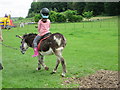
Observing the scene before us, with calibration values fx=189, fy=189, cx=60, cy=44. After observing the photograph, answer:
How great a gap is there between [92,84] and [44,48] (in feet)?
8.38

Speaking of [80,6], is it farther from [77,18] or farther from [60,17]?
[60,17]

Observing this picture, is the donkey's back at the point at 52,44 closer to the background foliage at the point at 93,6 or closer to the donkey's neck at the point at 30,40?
the donkey's neck at the point at 30,40

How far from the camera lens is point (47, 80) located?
7.34m

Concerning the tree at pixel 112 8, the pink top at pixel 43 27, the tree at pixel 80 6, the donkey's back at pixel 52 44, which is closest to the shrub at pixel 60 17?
the tree at pixel 112 8

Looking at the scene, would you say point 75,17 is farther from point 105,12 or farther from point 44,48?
point 44,48

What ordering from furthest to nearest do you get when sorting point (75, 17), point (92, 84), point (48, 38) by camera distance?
1. point (75, 17)
2. point (48, 38)
3. point (92, 84)

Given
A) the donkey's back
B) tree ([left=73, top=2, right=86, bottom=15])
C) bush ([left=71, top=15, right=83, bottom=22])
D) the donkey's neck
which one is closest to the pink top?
the donkey's back

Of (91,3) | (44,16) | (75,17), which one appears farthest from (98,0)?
(44,16)

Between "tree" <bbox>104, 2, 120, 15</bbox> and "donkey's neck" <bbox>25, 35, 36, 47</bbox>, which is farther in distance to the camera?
"tree" <bbox>104, 2, 120, 15</bbox>

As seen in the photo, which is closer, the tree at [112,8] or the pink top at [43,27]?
the pink top at [43,27]

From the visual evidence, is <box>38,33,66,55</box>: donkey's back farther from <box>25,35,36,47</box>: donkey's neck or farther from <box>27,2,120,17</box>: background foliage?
<box>27,2,120,17</box>: background foliage

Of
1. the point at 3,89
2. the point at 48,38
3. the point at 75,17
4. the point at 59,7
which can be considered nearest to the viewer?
the point at 3,89

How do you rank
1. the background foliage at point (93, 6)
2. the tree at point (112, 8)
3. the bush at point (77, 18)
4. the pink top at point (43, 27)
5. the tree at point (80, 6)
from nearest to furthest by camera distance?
the pink top at point (43, 27), the bush at point (77, 18), the tree at point (112, 8), the background foliage at point (93, 6), the tree at point (80, 6)

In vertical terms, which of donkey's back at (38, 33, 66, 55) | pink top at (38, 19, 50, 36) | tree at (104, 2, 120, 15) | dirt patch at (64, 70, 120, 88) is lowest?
dirt patch at (64, 70, 120, 88)
